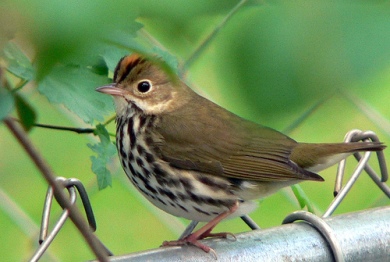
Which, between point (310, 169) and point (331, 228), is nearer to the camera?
point (331, 228)

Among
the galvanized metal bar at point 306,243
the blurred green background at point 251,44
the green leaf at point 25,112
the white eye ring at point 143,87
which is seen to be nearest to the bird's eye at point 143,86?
the white eye ring at point 143,87

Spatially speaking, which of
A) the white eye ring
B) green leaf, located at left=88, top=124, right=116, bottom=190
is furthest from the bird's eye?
green leaf, located at left=88, top=124, right=116, bottom=190

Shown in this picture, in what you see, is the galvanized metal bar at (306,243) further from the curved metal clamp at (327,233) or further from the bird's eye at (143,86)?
the bird's eye at (143,86)

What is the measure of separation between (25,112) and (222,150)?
1136mm

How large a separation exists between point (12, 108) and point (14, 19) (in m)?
0.09

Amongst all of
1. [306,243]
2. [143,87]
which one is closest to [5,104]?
[306,243]

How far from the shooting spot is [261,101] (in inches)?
13.0

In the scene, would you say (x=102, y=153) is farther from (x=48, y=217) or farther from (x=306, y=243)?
(x=306, y=243)

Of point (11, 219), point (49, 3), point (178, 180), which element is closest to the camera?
point (49, 3)

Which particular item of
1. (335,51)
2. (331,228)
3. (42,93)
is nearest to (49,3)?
(335,51)

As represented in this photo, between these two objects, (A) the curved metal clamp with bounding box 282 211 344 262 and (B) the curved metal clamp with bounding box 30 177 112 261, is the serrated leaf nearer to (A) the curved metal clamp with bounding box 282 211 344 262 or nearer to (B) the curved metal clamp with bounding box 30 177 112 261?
(B) the curved metal clamp with bounding box 30 177 112 261

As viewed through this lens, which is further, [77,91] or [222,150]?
[222,150]

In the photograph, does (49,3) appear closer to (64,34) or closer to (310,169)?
(64,34)

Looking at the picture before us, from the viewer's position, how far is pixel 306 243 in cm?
112
